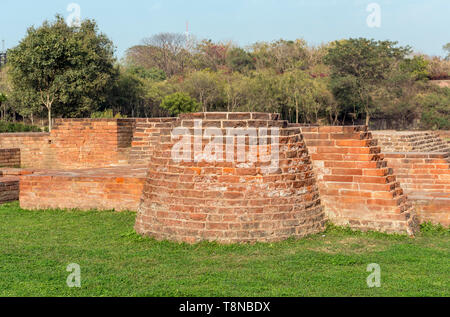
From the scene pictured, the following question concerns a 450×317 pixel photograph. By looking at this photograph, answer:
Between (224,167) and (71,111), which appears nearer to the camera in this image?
(224,167)

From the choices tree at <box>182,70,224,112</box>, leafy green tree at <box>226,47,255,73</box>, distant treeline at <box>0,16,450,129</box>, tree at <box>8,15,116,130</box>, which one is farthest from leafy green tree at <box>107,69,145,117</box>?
leafy green tree at <box>226,47,255,73</box>

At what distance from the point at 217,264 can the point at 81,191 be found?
396 centimetres

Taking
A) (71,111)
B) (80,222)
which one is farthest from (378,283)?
(71,111)

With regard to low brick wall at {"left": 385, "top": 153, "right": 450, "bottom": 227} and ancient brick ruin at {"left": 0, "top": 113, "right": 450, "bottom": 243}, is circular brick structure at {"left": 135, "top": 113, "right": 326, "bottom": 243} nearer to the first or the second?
ancient brick ruin at {"left": 0, "top": 113, "right": 450, "bottom": 243}

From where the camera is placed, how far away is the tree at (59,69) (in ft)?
84.4

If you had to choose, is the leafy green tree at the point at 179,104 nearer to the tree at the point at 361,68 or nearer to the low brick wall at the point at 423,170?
the tree at the point at 361,68

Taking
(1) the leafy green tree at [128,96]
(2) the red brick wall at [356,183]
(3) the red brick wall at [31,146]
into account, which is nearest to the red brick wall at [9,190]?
(3) the red brick wall at [31,146]

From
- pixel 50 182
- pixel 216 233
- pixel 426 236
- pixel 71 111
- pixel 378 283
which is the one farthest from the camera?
pixel 71 111

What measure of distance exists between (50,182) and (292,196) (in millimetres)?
4322

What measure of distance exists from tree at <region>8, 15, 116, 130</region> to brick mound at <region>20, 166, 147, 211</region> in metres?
17.3

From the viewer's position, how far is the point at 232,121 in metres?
6.09

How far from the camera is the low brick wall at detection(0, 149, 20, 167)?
47.6 ft
